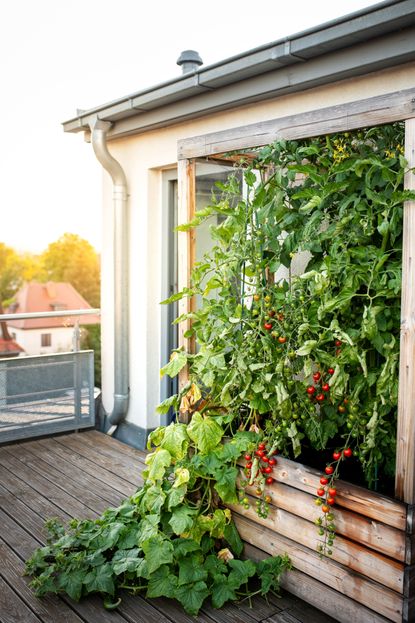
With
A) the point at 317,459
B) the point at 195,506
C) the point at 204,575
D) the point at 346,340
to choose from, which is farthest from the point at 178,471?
the point at 346,340

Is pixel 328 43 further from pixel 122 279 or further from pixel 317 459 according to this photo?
pixel 122 279

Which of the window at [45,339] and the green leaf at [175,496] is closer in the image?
the green leaf at [175,496]

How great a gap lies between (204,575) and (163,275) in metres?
2.45

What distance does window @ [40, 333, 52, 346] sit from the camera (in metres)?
12.3

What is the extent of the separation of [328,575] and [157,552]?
0.66m

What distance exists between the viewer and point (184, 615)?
254cm

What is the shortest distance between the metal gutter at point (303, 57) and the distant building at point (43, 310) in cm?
225

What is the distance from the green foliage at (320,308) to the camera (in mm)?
2330

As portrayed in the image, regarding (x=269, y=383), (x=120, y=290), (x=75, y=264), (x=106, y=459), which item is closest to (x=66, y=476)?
(x=106, y=459)

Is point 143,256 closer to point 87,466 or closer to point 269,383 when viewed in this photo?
point 87,466

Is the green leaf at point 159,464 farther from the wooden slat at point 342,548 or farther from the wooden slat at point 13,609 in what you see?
the wooden slat at point 13,609

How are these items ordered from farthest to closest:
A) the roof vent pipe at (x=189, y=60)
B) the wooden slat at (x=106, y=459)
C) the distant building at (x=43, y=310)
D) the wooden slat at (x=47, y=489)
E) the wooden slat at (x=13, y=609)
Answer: the distant building at (x=43, y=310) < the roof vent pipe at (x=189, y=60) < the wooden slat at (x=106, y=459) < the wooden slat at (x=47, y=489) < the wooden slat at (x=13, y=609)

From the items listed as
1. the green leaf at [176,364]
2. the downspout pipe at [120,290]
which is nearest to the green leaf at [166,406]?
the green leaf at [176,364]

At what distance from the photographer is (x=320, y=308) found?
7.73 feet
